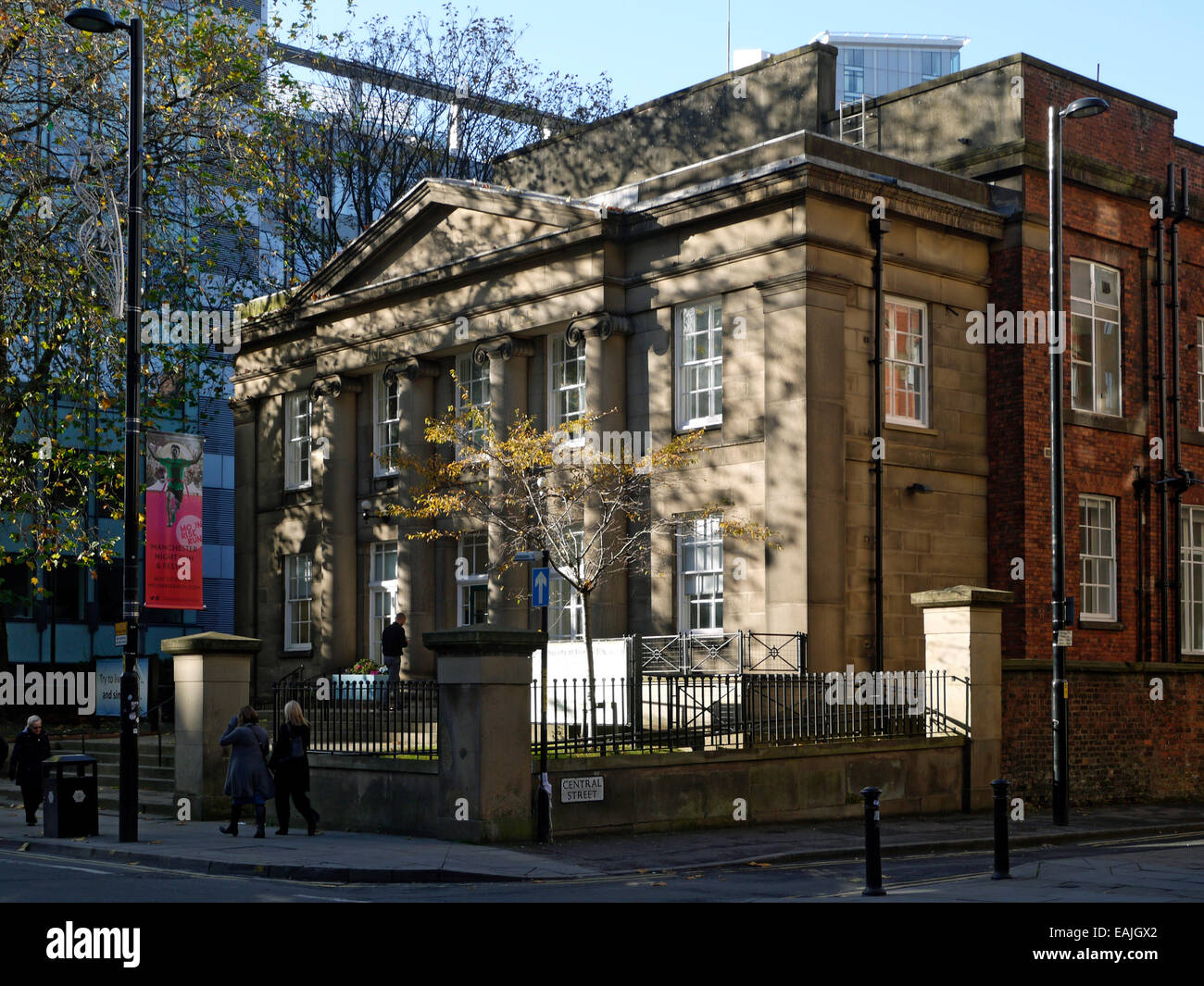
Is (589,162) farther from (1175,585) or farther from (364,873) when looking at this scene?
(364,873)

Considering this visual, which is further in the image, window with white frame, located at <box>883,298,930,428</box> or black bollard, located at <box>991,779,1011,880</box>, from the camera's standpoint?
window with white frame, located at <box>883,298,930,428</box>

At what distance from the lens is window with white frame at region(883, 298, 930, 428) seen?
28.1 meters

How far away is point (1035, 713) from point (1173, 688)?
17.3 ft

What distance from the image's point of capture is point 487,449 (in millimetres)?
28109

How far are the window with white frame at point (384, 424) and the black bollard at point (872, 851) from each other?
22.5 metres

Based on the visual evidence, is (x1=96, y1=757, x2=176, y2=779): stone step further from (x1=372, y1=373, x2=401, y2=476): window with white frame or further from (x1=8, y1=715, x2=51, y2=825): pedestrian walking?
(x1=372, y1=373, x2=401, y2=476): window with white frame

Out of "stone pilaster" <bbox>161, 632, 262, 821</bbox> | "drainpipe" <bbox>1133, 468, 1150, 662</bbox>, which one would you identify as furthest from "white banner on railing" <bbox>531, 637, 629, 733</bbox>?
"drainpipe" <bbox>1133, 468, 1150, 662</bbox>

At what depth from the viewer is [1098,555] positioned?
29.8 m

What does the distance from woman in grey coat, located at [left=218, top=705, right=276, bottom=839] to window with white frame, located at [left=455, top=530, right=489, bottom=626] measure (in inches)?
487

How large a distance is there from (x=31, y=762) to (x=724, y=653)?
443 inches

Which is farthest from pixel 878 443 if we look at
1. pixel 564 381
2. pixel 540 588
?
pixel 540 588

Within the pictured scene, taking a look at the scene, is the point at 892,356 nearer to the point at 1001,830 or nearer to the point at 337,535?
the point at 337,535

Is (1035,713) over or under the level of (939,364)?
under
